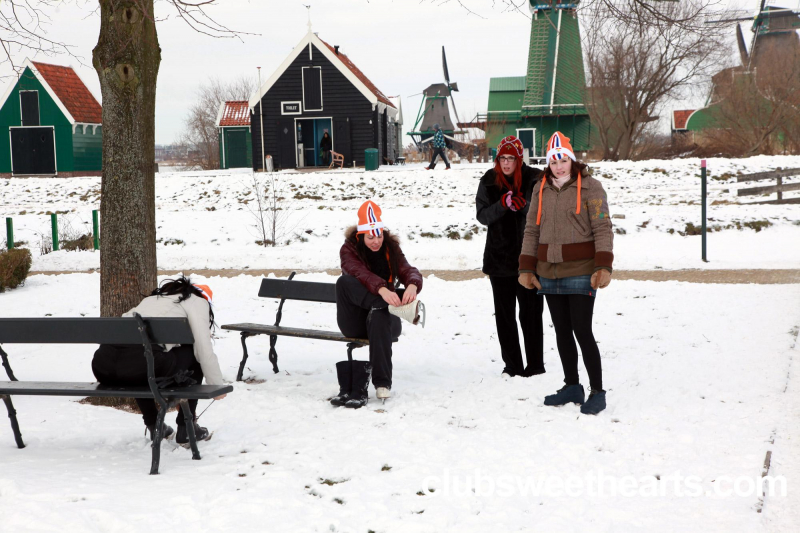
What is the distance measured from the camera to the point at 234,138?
3534cm

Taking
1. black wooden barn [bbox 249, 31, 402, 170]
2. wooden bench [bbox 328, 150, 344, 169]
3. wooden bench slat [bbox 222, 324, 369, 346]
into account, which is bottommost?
wooden bench slat [bbox 222, 324, 369, 346]

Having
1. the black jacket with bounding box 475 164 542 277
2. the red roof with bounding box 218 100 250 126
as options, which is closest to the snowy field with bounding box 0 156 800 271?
the black jacket with bounding box 475 164 542 277

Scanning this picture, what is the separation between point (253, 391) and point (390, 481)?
2094mm

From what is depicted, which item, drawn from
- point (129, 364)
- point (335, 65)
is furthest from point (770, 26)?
point (129, 364)

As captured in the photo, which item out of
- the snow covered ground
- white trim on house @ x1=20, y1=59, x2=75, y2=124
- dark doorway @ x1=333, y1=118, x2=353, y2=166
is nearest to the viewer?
the snow covered ground

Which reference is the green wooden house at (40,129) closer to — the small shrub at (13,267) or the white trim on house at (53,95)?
the white trim on house at (53,95)

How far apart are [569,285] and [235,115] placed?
107 ft

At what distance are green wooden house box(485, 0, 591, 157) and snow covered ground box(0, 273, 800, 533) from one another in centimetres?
3010

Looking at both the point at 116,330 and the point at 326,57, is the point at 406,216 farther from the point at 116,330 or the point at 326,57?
the point at 326,57

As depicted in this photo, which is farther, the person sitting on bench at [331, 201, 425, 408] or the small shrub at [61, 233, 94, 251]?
the small shrub at [61, 233, 94, 251]

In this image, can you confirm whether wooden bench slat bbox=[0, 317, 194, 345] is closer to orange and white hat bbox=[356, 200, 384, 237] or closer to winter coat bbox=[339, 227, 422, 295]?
winter coat bbox=[339, 227, 422, 295]

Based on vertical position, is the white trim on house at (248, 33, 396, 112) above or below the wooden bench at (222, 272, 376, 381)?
above

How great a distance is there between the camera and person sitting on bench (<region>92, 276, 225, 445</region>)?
169 inches

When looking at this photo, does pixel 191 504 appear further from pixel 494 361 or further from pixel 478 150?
pixel 478 150
